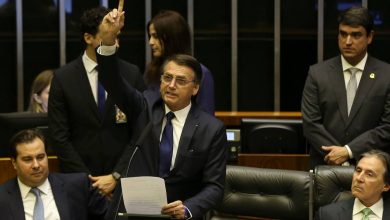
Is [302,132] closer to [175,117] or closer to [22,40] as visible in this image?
[175,117]

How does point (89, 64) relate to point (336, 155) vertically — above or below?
above

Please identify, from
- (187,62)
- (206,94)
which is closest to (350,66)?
(206,94)

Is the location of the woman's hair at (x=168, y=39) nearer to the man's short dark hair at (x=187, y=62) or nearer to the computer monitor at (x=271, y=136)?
the computer monitor at (x=271, y=136)

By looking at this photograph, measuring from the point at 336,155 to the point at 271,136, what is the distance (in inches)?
17.6

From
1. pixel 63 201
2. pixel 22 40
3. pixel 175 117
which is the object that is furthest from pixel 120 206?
pixel 22 40

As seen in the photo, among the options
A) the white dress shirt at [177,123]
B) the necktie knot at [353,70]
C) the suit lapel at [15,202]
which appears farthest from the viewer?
the necktie knot at [353,70]

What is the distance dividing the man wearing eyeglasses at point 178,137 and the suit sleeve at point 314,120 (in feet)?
3.94

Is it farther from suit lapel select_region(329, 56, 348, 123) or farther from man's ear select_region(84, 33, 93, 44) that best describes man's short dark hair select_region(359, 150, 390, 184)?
man's ear select_region(84, 33, 93, 44)

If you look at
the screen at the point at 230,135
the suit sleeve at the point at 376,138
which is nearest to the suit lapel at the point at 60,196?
the screen at the point at 230,135

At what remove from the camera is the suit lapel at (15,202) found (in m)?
3.51

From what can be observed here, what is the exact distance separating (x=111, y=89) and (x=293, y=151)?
175cm

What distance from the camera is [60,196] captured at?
3.62 meters

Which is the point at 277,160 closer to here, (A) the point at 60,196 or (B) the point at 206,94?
(B) the point at 206,94

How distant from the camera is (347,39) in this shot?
438 cm
